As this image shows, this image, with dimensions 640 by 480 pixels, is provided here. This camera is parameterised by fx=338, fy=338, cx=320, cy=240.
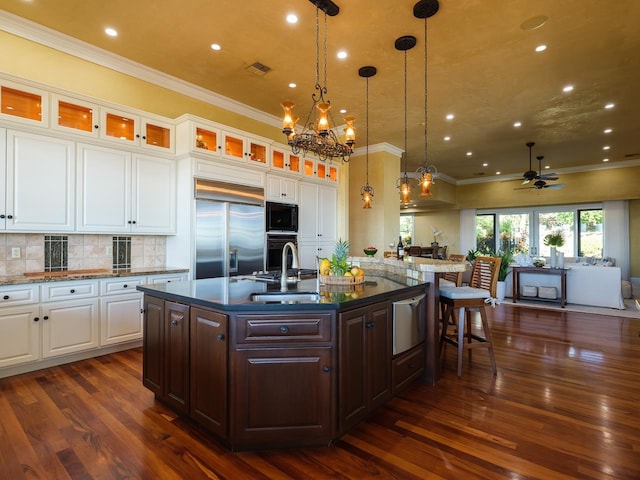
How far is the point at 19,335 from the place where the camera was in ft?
10.1

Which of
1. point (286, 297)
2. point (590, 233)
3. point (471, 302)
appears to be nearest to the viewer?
point (286, 297)

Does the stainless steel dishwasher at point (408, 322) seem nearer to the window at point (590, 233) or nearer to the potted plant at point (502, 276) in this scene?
the potted plant at point (502, 276)

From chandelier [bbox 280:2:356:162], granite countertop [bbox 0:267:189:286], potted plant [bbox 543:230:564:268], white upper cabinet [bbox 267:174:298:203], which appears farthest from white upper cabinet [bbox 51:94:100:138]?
potted plant [bbox 543:230:564:268]

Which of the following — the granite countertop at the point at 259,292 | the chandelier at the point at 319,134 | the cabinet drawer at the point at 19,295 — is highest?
the chandelier at the point at 319,134

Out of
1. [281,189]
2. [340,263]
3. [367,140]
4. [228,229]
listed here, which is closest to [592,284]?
[367,140]

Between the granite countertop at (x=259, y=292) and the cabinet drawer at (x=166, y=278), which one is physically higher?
the granite countertop at (x=259, y=292)

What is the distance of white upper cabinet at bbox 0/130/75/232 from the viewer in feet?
10.5

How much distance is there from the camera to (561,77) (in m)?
4.48

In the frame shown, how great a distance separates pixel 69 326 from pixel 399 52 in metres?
4.59

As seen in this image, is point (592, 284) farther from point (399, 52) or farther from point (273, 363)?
point (273, 363)

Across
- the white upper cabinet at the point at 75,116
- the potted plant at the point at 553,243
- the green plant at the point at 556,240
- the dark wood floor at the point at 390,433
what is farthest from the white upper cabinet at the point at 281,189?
the green plant at the point at 556,240

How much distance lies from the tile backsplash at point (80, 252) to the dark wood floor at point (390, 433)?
1126 millimetres

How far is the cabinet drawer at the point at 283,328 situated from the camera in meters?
1.94

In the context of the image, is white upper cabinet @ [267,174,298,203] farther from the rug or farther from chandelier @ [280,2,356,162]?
the rug
